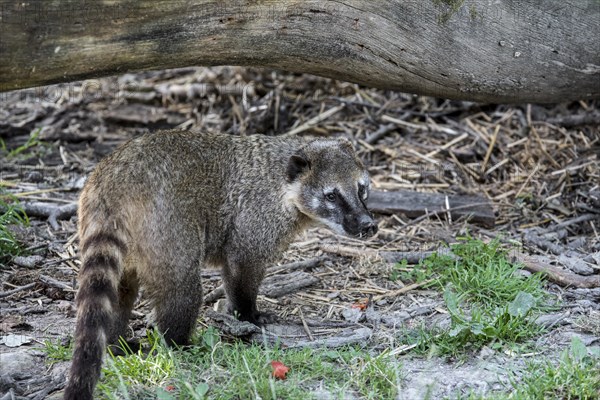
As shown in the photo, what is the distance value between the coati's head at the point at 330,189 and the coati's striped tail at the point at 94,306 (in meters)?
1.81

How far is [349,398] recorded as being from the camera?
15.8ft

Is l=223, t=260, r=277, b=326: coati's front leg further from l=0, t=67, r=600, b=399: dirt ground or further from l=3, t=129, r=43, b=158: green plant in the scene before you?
l=3, t=129, r=43, b=158: green plant

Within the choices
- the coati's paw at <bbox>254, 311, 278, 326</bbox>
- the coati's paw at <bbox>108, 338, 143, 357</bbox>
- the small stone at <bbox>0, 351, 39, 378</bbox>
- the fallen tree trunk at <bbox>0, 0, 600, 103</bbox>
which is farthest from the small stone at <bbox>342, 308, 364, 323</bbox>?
the small stone at <bbox>0, 351, 39, 378</bbox>

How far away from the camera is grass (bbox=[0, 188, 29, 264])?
22.6ft

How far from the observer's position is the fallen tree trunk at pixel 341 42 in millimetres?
4914

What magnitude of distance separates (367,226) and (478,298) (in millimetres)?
1080

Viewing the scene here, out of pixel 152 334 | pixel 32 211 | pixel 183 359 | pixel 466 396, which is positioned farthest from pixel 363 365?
pixel 32 211

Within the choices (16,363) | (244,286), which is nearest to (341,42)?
(244,286)

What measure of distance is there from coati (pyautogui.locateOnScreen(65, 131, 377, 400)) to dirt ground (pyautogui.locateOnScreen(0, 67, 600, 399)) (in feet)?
2.25

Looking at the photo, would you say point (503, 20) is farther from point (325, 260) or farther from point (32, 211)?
point (32, 211)

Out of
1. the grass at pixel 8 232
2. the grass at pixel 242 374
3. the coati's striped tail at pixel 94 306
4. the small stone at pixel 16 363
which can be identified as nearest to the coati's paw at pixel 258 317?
the grass at pixel 242 374

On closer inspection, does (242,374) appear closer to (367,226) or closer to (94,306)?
(94,306)

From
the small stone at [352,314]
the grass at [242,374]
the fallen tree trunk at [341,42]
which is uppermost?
the fallen tree trunk at [341,42]

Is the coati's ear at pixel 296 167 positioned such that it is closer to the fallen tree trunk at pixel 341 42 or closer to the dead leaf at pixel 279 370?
the fallen tree trunk at pixel 341 42
